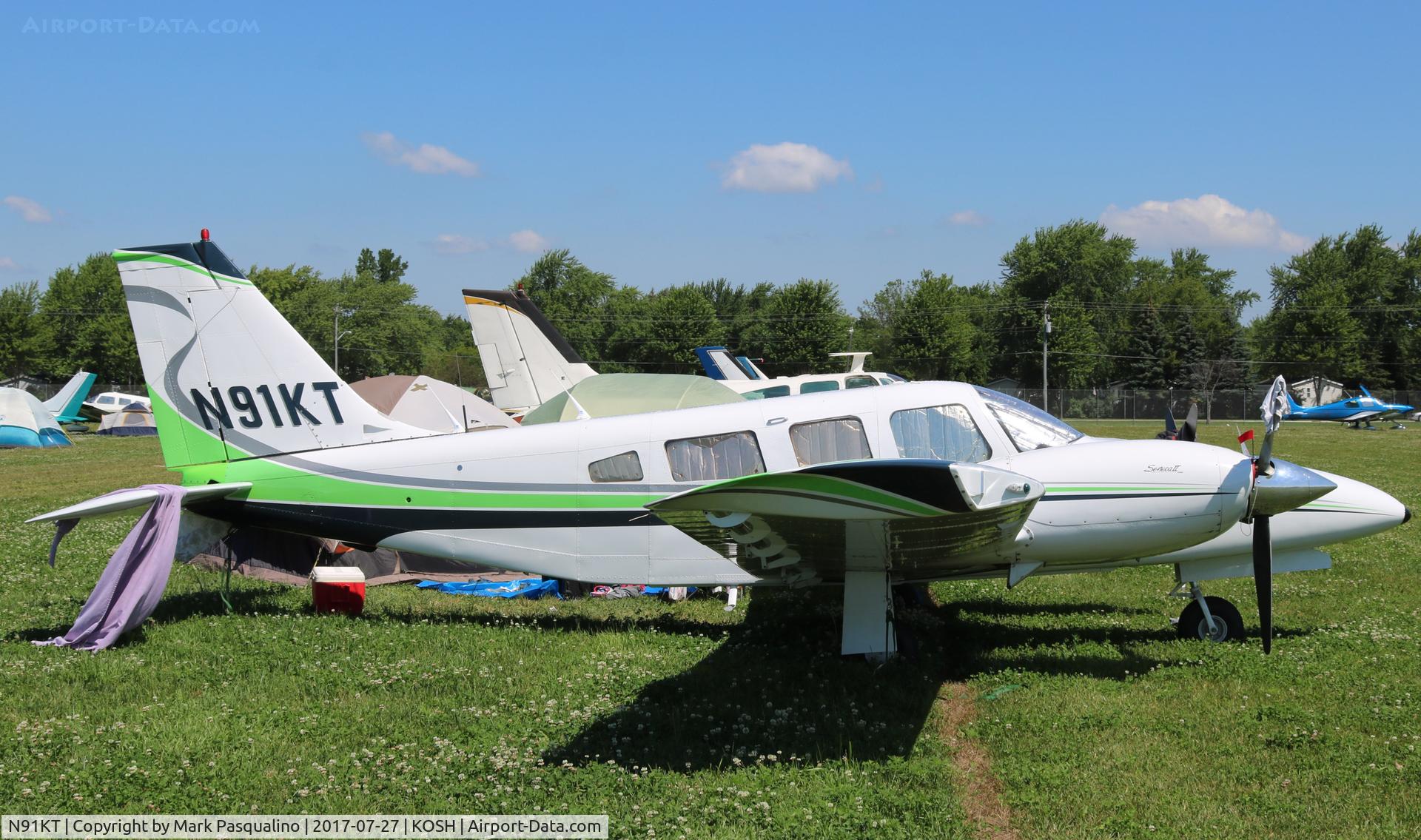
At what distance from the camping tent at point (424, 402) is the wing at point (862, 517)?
52.6ft

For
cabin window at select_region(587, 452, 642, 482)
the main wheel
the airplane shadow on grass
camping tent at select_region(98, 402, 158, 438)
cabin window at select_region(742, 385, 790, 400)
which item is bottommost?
the airplane shadow on grass

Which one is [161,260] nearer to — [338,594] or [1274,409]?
[338,594]

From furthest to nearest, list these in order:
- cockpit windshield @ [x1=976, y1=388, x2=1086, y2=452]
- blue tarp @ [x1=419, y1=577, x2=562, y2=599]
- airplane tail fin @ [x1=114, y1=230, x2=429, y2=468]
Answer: blue tarp @ [x1=419, y1=577, x2=562, y2=599] → airplane tail fin @ [x1=114, y1=230, x2=429, y2=468] → cockpit windshield @ [x1=976, y1=388, x2=1086, y2=452]

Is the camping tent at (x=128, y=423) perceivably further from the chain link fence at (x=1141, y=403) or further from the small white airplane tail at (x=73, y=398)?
the chain link fence at (x=1141, y=403)

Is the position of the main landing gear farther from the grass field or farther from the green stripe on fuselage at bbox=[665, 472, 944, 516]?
the green stripe on fuselage at bbox=[665, 472, 944, 516]

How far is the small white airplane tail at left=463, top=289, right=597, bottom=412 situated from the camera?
2011 centimetres

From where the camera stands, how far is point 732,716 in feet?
21.9

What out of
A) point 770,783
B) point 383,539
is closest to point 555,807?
point 770,783

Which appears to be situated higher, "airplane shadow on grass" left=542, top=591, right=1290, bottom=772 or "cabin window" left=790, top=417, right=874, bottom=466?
"cabin window" left=790, top=417, right=874, bottom=466

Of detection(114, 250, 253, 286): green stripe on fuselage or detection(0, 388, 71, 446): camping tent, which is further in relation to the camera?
detection(0, 388, 71, 446): camping tent

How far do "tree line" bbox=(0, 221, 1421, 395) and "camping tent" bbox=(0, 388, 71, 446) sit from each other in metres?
37.3

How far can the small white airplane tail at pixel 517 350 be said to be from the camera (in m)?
20.1

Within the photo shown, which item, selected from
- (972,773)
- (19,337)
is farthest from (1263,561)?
(19,337)

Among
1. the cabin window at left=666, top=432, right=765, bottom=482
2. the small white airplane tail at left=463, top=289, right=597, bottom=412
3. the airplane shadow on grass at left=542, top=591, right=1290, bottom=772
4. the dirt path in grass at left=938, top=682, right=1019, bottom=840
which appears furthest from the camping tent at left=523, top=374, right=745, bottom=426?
the small white airplane tail at left=463, top=289, right=597, bottom=412
